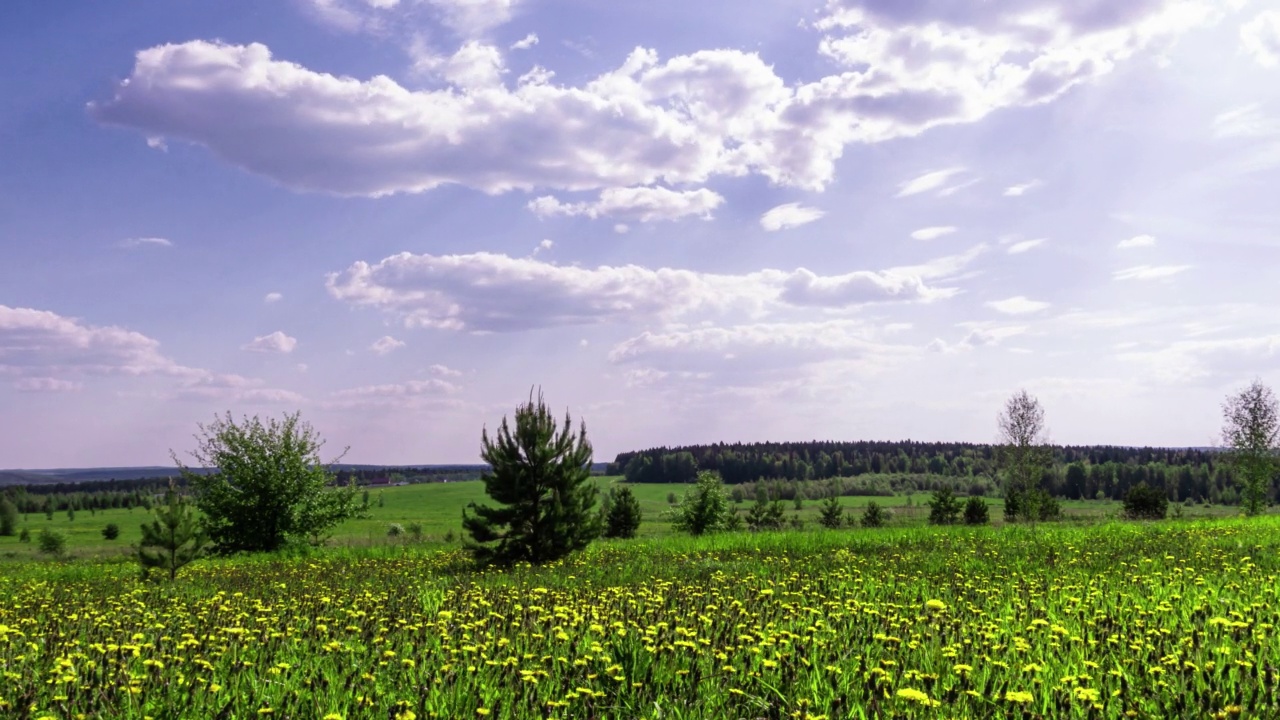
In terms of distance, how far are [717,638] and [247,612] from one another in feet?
18.9

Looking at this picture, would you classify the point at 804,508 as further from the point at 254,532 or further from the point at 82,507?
the point at 82,507

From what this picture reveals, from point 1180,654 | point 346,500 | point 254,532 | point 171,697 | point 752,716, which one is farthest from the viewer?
point 346,500

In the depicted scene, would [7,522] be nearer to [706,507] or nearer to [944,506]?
[706,507]

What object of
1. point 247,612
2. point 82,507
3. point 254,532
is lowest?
point 82,507

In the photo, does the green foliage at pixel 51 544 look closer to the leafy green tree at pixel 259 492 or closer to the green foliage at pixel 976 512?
the leafy green tree at pixel 259 492

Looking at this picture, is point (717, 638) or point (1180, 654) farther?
point (717, 638)

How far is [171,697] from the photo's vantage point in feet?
16.3

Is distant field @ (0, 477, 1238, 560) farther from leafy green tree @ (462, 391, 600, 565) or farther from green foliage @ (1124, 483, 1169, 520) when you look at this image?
leafy green tree @ (462, 391, 600, 565)

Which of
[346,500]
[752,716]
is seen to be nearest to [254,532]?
[346,500]

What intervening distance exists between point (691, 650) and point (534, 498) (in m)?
13.2

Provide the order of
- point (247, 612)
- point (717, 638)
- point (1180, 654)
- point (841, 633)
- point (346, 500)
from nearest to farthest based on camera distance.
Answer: point (1180, 654), point (717, 638), point (841, 633), point (247, 612), point (346, 500)

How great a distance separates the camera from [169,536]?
18.5 meters

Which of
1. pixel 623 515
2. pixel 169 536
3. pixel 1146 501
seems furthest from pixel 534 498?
pixel 1146 501

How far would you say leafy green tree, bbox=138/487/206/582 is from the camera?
18375 mm
